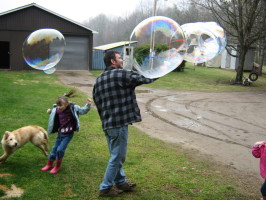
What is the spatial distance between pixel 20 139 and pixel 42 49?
12.7 feet

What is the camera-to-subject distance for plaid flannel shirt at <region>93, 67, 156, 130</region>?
384 cm

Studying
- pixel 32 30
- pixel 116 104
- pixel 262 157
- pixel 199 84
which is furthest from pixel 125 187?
pixel 32 30

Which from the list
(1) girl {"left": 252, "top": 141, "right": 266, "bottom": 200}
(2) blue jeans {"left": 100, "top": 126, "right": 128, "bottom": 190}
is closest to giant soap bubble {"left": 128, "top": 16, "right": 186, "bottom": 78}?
(2) blue jeans {"left": 100, "top": 126, "right": 128, "bottom": 190}

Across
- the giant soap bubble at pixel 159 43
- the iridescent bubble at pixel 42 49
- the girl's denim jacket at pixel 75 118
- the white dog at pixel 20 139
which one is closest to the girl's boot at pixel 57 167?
the girl's denim jacket at pixel 75 118

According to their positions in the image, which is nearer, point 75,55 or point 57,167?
point 57,167

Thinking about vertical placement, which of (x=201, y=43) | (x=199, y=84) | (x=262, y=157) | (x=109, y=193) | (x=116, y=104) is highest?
(x=201, y=43)

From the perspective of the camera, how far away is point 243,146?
7199mm

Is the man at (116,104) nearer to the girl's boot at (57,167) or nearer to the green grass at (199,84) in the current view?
the girl's boot at (57,167)

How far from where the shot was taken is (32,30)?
912 inches

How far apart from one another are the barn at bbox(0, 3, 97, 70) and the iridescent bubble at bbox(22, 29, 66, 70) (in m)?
15.4

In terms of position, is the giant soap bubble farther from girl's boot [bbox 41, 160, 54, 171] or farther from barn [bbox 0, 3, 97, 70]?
barn [bbox 0, 3, 97, 70]

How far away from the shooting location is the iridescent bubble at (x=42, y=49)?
8.31 m

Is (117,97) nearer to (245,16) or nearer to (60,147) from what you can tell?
(60,147)

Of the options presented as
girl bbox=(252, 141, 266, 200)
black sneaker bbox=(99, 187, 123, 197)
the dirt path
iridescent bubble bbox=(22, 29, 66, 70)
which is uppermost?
iridescent bubble bbox=(22, 29, 66, 70)
